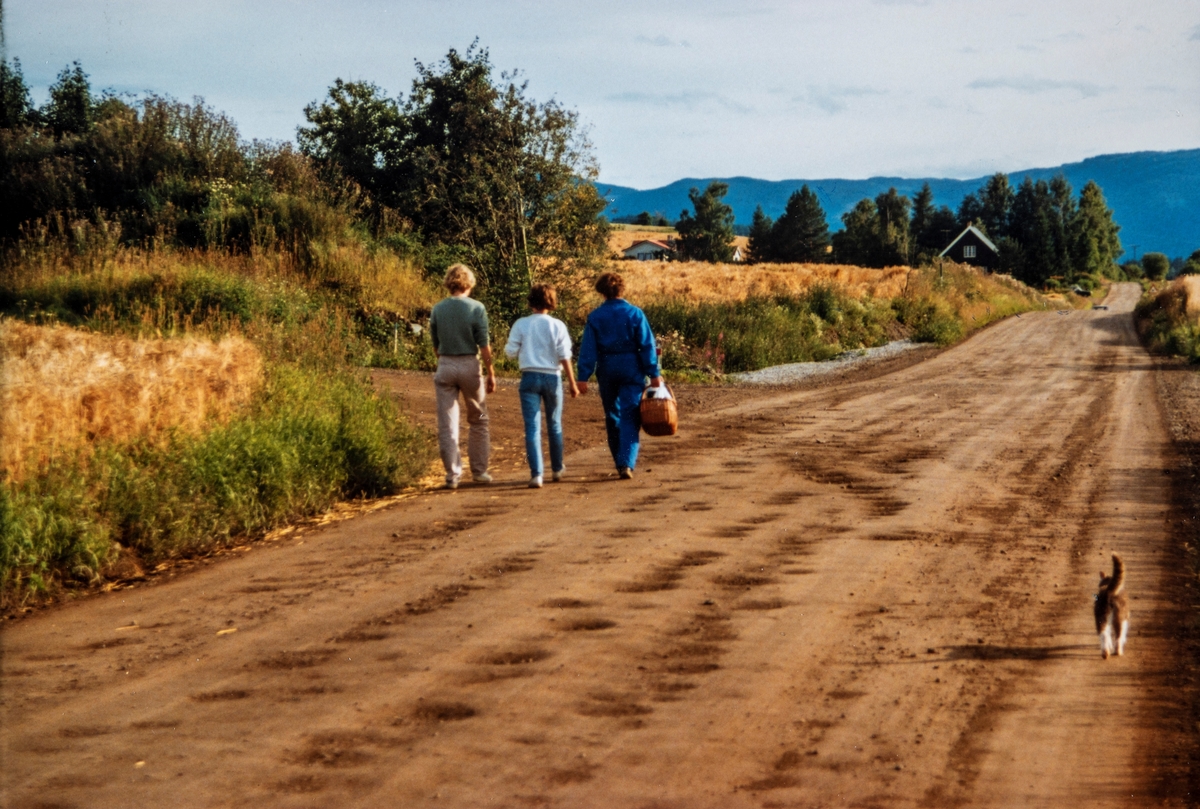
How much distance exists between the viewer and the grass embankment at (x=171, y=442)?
7375 mm

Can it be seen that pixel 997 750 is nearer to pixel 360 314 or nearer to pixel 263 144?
pixel 360 314

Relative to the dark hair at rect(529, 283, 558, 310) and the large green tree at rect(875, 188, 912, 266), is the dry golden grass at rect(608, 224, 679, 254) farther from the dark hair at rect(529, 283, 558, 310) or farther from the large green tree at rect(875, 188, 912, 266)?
the dark hair at rect(529, 283, 558, 310)

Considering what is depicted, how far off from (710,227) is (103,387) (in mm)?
93757

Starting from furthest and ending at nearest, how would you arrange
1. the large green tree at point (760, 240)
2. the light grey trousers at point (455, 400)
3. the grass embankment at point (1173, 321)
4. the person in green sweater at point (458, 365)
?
the large green tree at point (760, 240), the grass embankment at point (1173, 321), the light grey trousers at point (455, 400), the person in green sweater at point (458, 365)

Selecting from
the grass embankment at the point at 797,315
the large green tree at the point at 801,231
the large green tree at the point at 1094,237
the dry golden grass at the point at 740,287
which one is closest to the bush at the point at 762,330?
the grass embankment at the point at 797,315

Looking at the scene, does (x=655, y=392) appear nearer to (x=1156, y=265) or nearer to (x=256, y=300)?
(x=256, y=300)

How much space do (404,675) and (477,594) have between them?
137 centimetres

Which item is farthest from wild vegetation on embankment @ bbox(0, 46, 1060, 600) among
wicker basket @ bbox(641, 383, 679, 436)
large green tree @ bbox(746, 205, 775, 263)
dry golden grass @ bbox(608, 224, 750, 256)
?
dry golden grass @ bbox(608, 224, 750, 256)

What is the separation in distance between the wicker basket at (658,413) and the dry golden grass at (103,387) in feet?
12.3

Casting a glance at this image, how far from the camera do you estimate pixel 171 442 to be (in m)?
8.68

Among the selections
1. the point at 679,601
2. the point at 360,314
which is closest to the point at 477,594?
the point at 679,601

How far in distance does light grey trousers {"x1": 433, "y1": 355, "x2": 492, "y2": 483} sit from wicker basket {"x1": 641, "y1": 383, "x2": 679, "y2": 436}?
1.56 meters

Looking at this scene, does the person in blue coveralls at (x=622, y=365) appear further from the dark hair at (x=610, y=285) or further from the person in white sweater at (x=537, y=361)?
the person in white sweater at (x=537, y=361)

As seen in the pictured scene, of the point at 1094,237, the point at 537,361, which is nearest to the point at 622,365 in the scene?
the point at 537,361
